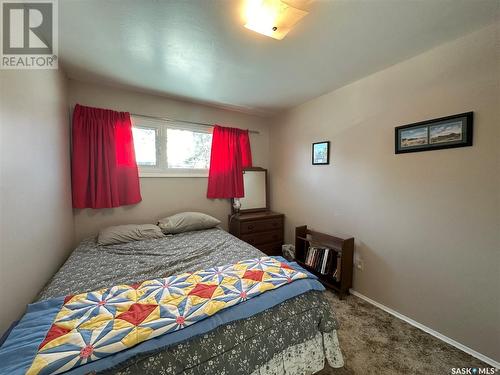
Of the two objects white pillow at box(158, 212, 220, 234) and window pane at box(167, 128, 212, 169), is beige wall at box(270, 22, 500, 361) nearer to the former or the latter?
white pillow at box(158, 212, 220, 234)

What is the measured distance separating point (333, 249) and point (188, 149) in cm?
238

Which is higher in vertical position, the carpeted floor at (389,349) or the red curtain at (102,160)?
the red curtain at (102,160)

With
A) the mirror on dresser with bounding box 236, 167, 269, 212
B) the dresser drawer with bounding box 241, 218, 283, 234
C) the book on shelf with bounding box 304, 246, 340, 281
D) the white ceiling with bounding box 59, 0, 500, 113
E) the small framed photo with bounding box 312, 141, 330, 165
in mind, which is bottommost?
the book on shelf with bounding box 304, 246, 340, 281

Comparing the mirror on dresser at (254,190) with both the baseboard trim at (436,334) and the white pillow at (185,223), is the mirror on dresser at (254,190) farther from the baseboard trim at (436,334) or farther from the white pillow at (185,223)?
the baseboard trim at (436,334)

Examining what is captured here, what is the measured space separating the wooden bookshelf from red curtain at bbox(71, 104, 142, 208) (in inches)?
87.4

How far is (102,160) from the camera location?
2.31m

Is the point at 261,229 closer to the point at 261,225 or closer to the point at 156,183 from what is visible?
the point at 261,225

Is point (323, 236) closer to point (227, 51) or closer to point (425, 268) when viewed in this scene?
point (425, 268)

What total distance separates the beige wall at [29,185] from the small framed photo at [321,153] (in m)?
2.73

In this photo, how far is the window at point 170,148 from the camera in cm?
268

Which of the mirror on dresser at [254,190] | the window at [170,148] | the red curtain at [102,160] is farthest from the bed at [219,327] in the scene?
the mirror on dresser at [254,190]

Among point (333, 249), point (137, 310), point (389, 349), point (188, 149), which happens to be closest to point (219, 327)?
point (137, 310)

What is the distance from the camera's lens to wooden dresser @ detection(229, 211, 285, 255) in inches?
115

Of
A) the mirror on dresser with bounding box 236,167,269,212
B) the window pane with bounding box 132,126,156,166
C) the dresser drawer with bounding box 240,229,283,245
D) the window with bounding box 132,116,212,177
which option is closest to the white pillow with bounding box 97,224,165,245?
the window with bounding box 132,116,212,177
